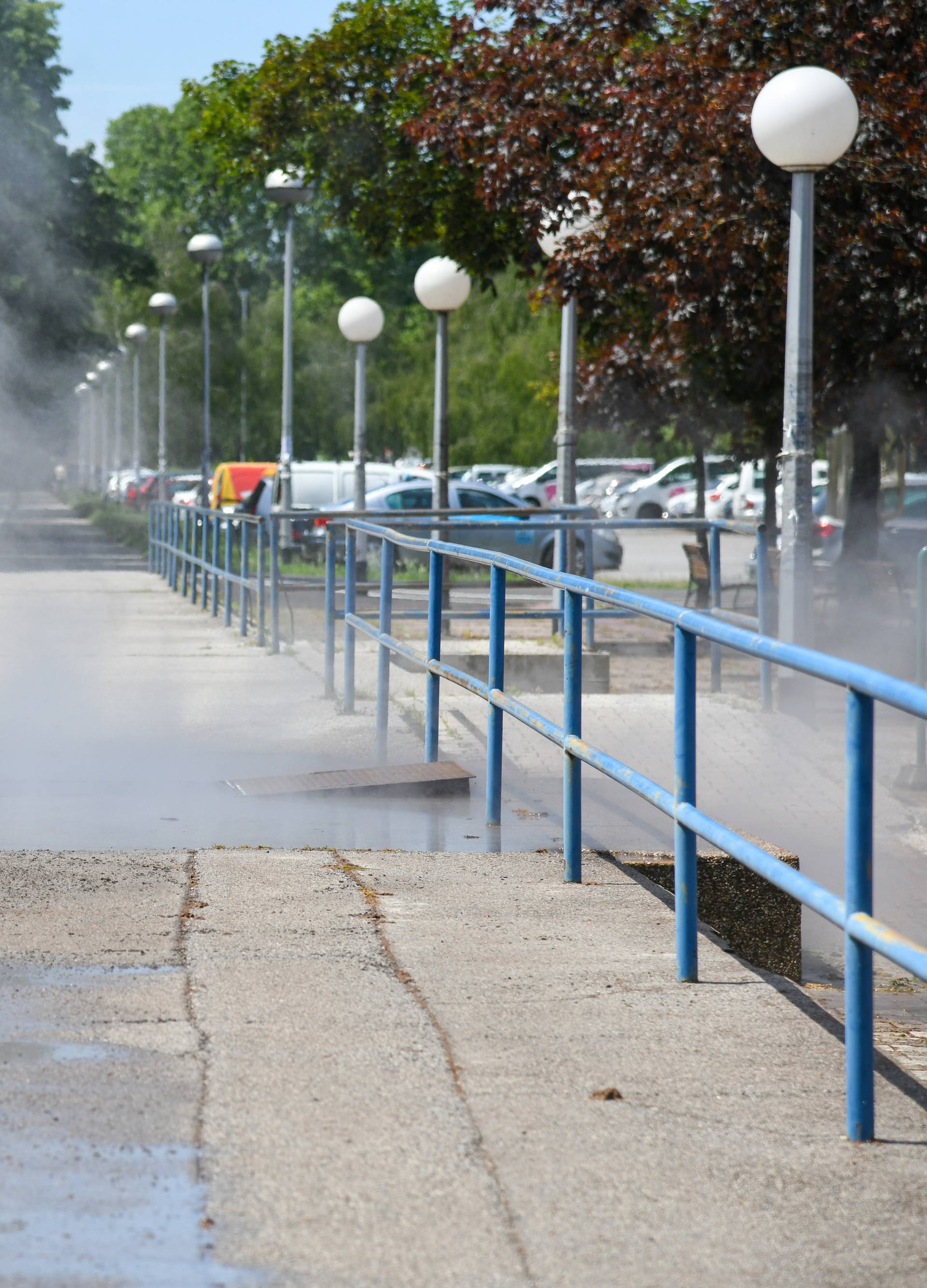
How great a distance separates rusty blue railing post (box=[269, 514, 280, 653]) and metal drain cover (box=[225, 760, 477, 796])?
18.4ft

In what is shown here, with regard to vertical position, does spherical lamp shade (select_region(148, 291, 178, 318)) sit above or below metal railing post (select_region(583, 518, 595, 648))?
above

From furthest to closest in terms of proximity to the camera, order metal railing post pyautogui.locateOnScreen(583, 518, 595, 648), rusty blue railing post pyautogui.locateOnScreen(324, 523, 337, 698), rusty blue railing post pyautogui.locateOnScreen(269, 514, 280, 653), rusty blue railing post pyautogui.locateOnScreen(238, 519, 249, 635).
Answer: rusty blue railing post pyautogui.locateOnScreen(238, 519, 249, 635) < rusty blue railing post pyautogui.locateOnScreen(269, 514, 280, 653) < metal railing post pyautogui.locateOnScreen(583, 518, 595, 648) < rusty blue railing post pyautogui.locateOnScreen(324, 523, 337, 698)

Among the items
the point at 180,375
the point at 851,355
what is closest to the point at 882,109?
the point at 851,355

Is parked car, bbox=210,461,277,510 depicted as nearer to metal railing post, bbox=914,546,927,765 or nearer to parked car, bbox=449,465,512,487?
parked car, bbox=449,465,512,487

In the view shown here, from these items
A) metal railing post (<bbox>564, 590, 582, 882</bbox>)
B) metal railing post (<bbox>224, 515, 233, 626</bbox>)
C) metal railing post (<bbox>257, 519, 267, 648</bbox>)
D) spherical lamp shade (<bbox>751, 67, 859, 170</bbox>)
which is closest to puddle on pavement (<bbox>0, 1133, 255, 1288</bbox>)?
metal railing post (<bbox>564, 590, 582, 882</bbox>)

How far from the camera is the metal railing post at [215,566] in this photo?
15.9 metres

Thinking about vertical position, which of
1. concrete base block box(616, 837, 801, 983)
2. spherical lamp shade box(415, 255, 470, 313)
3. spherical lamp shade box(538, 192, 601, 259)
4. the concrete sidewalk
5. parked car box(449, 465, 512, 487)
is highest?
spherical lamp shade box(538, 192, 601, 259)

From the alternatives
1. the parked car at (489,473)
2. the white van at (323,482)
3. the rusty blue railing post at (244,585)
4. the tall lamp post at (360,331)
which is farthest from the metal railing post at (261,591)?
the parked car at (489,473)

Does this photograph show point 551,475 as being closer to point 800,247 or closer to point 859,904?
point 800,247

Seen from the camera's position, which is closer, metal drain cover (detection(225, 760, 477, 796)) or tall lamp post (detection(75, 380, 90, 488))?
metal drain cover (detection(225, 760, 477, 796))

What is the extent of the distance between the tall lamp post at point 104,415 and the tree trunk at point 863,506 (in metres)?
29.4

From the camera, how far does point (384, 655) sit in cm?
798

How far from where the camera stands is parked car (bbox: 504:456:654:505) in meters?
36.0

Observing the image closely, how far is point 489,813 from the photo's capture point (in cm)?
607
